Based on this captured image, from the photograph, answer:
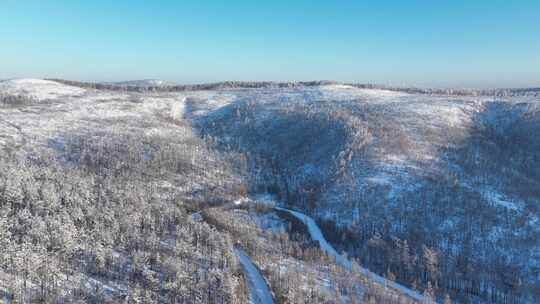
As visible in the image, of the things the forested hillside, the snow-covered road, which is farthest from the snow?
the snow-covered road

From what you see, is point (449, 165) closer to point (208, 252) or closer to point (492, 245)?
point (492, 245)

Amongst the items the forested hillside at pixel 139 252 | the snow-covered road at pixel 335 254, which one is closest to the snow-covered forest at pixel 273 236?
the forested hillside at pixel 139 252

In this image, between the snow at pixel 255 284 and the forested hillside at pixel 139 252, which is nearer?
the forested hillside at pixel 139 252

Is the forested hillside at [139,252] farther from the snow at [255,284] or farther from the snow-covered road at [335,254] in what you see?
the snow-covered road at [335,254]

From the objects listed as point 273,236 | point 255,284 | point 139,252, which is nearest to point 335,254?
point 273,236

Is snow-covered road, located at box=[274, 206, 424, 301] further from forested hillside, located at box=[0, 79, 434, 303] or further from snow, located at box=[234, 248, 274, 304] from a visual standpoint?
snow, located at box=[234, 248, 274, 304]

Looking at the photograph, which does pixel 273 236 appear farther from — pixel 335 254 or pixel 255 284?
pixel 255 284
